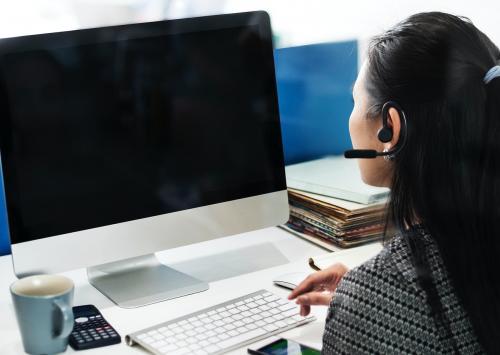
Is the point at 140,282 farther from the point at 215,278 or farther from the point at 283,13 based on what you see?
the point at 283,13

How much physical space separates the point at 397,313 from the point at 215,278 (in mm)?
479

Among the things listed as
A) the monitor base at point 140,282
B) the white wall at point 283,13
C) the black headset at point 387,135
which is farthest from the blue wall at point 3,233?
the black headset at point 387,135

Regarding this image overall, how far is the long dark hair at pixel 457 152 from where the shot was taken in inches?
36.2

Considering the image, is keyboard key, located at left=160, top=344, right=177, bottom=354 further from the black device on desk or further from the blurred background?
the blurred background

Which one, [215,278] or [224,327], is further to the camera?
[215,278]

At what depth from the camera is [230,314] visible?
3.70 ft

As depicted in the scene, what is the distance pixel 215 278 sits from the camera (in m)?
1.32

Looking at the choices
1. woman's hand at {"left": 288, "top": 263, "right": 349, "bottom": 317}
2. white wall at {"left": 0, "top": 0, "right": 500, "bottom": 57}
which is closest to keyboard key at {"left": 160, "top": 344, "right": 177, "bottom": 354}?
woman's hand at {"left": 288, "top": 263, "right": 349, "bottom": 317}

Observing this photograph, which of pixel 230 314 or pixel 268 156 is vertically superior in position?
pixel 268 156

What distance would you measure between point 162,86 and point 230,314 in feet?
1.29

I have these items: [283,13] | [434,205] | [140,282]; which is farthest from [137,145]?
[283,13]

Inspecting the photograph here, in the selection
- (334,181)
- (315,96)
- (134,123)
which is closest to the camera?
(134,123)

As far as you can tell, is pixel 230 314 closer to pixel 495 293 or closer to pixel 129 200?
pixel 129 200

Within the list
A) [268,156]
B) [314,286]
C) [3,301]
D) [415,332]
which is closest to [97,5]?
[268,156]
